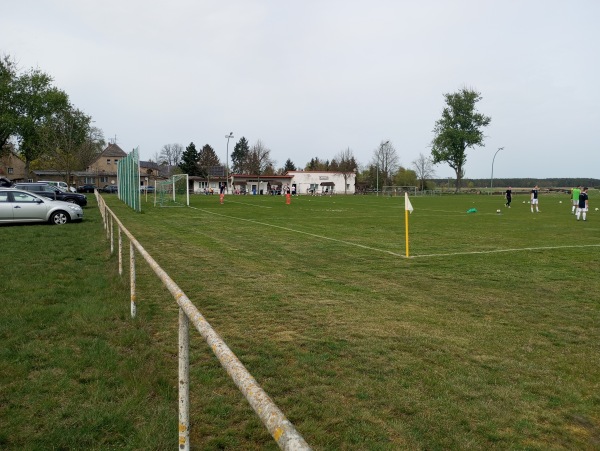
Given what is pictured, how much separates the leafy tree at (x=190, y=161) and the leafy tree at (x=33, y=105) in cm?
3565

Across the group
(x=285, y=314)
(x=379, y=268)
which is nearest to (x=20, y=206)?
(x=379, y=268)

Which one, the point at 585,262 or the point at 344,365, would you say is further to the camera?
the point at 585,262

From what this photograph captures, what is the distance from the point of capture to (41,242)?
1355 centimetres

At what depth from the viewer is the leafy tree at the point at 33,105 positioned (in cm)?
5894

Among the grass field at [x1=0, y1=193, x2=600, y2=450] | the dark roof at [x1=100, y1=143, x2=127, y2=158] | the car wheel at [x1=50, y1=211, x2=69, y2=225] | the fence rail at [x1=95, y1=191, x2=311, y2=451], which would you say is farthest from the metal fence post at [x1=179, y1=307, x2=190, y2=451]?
the dark roof at [x1=100, y1=143, x2=127, y2=158]

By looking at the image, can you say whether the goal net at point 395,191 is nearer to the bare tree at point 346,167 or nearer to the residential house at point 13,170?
the bare tree at point 346,167

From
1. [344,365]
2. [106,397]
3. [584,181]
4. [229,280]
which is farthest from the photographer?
[584,181]

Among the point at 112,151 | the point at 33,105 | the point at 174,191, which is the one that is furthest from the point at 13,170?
the point at 174,191

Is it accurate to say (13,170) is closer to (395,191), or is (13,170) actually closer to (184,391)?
(395,191)

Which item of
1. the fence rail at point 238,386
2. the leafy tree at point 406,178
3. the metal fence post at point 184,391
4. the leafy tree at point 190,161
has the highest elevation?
the leafy tree at point 190,161

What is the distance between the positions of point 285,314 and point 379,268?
417 centimetres

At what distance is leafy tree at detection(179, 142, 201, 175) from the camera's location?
324ft

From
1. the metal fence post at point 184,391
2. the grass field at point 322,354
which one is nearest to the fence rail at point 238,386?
the metal fence post at point 184,391

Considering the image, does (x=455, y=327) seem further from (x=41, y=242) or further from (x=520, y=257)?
(x=41, y=242)
